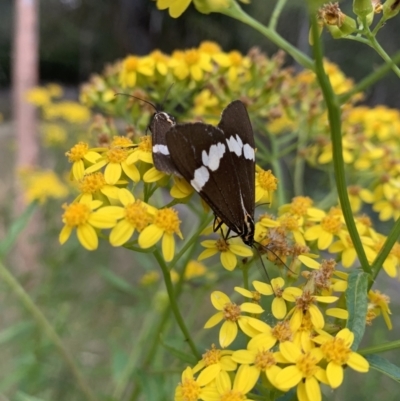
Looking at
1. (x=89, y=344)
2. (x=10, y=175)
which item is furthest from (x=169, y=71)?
(x=10, y=175)

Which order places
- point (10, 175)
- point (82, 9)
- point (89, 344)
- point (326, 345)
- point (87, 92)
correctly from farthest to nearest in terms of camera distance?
point (82, 9) < point (10, 175) < point (89, 344) < point (87, 92) < point (326, 345)

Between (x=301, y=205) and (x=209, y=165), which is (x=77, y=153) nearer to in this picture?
(x=209, y=165)

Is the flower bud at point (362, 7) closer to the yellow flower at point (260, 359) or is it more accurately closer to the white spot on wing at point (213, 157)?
the white spot on wing at point (213, 157)

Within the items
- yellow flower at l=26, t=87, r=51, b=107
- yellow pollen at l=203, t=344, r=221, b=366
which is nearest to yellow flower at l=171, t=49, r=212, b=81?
yellow pollen at l=203, t=344, r=221, b=366

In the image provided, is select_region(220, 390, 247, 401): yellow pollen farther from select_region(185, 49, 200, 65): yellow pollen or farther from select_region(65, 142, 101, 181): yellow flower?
select_region(185, 49, 200, 65): yellow pollen

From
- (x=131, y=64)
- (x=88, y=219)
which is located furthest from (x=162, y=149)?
(x=131, y=64)

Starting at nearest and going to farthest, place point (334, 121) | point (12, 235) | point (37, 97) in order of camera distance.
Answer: point (334, 121)
point (12, 235)
point (37, 97)

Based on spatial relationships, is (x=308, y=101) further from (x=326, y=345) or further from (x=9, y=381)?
(x=9, y=381)

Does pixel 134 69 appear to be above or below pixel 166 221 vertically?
above
